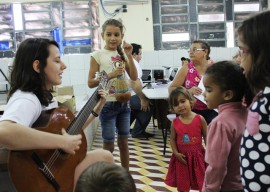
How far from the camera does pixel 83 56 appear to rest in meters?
7.54

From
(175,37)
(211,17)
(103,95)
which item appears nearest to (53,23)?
(175,37)

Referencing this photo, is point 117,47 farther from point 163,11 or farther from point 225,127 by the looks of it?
point 163,11

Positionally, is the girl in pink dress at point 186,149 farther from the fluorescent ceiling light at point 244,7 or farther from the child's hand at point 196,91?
the fluorescent ceiling light at point 244,7

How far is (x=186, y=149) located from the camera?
300 centimetres

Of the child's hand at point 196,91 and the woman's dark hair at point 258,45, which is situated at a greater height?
the woman's dark hair at point 258,45

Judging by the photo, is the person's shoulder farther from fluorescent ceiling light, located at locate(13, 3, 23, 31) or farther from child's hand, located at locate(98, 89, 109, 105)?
fluorescent ceiling light, located at locate(13, 3, 23, 31)

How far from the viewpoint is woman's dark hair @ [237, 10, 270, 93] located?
1.33m

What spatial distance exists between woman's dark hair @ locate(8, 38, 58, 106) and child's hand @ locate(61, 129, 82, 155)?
0.26m

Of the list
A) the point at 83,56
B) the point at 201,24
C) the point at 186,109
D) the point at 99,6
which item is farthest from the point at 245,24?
the point at 201,24

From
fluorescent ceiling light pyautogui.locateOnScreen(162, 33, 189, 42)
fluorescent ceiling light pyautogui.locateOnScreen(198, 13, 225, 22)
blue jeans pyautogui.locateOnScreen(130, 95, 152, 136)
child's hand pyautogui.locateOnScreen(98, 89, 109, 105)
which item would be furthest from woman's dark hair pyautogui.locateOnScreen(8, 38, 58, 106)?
fluorescent ceiling light pyautogui.locateOnScreen(198, 13, 225, 22)

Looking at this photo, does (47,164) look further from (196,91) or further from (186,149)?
(196,91)

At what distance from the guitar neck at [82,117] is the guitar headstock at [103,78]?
54 mm

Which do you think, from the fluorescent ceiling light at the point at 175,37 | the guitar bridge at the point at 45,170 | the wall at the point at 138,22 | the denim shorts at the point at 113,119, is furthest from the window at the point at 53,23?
the guitar bridge at the point at 45,170

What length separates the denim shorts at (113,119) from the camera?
307cm
